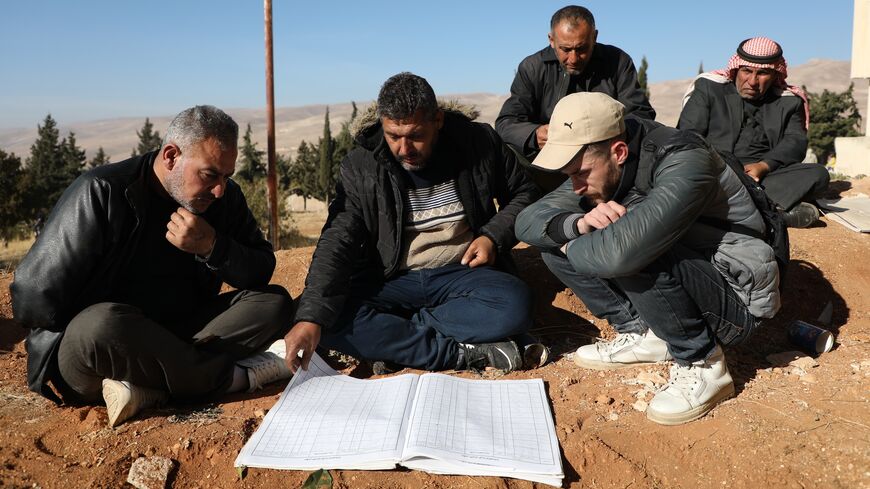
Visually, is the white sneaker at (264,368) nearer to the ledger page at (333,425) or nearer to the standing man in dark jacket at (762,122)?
the ledger page at (333,425)

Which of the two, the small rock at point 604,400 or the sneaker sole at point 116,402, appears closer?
the sneaker sole at point 116,402

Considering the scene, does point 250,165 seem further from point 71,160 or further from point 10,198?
point 10,198

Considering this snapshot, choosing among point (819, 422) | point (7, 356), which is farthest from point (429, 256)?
point (7, 356)

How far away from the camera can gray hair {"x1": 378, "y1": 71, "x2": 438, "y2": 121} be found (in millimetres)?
2824

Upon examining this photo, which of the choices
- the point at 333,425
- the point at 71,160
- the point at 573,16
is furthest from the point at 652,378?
the point at 71,160

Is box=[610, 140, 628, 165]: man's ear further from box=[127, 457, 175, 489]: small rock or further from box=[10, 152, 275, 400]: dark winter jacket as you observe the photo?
box=[127, 457, 175, 489]: small rock

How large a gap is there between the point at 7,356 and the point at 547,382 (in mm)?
2757

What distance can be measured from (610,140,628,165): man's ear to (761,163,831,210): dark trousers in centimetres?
256

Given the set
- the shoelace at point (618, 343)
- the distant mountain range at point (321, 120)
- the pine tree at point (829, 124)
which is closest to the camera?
the shoelace at point (618, 343)

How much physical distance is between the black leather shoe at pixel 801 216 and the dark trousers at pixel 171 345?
11.5ft

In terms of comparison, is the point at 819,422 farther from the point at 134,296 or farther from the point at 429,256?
the point at 134,296

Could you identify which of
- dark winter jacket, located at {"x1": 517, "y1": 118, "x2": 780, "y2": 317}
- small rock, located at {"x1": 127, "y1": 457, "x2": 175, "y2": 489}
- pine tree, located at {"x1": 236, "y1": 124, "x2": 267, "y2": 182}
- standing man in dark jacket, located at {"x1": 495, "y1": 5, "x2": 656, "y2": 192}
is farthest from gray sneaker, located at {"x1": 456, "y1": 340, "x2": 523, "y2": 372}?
pine tree, located at {"x1": 236, "y1": 124, "x2": 267, "y2": 182}

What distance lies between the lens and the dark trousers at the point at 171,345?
91.0 inches

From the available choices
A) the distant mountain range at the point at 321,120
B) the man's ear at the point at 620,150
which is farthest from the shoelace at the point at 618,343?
the distant mountain range at the point at 321,120
